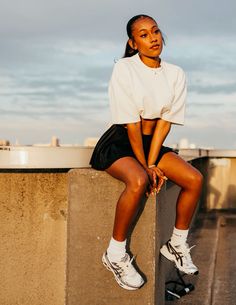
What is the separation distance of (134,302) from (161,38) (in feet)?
4.98

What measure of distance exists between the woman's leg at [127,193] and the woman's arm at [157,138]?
0.15 m

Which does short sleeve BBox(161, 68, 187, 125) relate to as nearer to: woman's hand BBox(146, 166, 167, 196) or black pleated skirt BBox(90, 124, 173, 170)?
black pleated skirt BBox(90, 124, 173, 170)

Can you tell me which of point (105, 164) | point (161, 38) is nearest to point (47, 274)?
point (105, 164)

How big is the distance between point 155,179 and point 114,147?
0.31 m

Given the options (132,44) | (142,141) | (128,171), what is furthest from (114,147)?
(132,44)

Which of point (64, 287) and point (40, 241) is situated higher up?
point (40, 241)

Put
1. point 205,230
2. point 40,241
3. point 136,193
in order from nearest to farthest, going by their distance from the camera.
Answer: point 136,193 → point 40,241 → point 205,230

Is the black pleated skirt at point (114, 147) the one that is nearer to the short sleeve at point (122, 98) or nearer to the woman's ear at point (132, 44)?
the short sleeve at point (122, 98)

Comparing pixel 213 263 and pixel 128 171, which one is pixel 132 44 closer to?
pixel 128 171

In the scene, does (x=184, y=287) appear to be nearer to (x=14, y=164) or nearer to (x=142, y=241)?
(x=142, y=241)

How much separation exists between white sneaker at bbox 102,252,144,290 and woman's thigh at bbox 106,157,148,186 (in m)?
0.43

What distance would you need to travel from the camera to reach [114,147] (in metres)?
3.32

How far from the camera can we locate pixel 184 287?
13.9ft

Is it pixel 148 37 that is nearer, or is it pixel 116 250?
pixel 116 250
